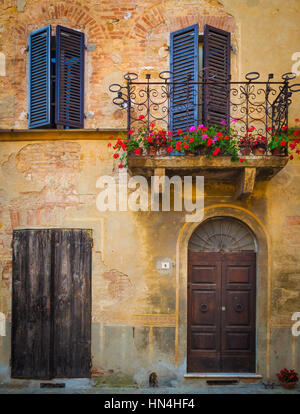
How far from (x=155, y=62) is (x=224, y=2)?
1699 mm

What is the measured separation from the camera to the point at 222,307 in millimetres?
6266

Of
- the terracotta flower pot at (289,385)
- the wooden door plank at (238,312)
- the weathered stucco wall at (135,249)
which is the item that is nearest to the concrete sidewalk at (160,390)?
the terracotta flower pot at (289,385)

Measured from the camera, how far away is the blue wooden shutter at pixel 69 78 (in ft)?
20.3

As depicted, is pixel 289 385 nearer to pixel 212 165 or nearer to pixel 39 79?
pixel 212 165

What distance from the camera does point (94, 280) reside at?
620cm

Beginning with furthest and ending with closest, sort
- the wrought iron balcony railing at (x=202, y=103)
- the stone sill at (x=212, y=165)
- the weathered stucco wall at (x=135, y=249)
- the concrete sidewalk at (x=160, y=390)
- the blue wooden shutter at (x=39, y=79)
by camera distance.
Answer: the blue wooden shutter at (x=39, y=79)
the weathered stucco wall at (x=135, y=249)
the wrought iron balcony railing at (x=202, y=103)
the concrete sidewalk at (x=160, y=390)
the stone sill at (x=212, y=165)

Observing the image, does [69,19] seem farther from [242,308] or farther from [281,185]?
[242,308]

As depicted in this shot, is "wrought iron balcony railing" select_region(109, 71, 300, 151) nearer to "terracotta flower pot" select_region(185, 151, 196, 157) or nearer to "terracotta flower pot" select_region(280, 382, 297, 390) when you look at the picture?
"terracotta flower pot" select_region(185, 151, 196, 157)

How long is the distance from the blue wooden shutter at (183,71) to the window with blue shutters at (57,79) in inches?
66.2

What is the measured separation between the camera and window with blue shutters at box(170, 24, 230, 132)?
6070mm

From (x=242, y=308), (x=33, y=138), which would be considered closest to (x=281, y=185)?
(x=242, y=308)

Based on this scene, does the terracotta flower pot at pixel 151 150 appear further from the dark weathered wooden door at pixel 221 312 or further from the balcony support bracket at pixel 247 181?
the dark weathered wooden door at pixel 221 312
